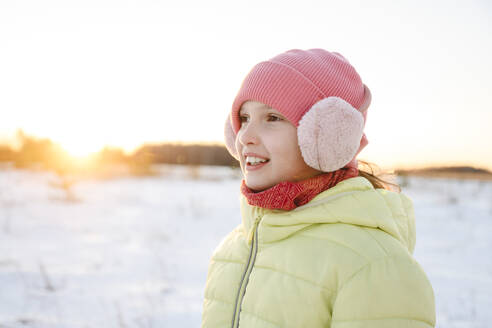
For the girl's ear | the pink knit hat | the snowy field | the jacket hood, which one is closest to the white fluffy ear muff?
the pink knit hat

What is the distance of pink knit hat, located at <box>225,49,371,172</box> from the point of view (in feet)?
4.12

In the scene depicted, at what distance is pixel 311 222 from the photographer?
1.21 m

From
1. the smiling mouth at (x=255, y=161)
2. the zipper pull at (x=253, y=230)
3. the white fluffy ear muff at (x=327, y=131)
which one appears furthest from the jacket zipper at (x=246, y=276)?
the white fluffy ear muff at (x=327, y=131)

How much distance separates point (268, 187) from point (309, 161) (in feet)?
0.64

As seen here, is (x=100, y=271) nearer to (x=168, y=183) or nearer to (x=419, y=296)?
(x=419, y=296)

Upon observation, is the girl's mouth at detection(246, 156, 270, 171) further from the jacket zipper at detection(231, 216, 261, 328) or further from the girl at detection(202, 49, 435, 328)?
the jacket zipper at detection(231, 216, 261, 328)

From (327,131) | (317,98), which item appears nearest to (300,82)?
(317,98)

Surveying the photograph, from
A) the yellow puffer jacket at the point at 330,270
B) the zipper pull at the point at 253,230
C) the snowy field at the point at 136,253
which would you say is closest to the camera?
the yellow puffer jacket at the point at 330,270

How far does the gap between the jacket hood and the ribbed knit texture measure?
30cm

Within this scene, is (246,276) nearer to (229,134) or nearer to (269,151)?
(269,151)

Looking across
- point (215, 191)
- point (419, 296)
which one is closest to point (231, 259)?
point (419, 296)

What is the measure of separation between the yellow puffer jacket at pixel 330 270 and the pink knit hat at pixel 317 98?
14 cm

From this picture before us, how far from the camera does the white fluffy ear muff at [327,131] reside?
1.25 m

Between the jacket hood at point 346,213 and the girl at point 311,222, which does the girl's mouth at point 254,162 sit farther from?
the jacket hood at point 346,213
